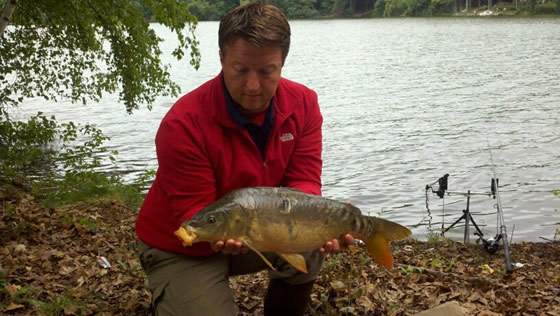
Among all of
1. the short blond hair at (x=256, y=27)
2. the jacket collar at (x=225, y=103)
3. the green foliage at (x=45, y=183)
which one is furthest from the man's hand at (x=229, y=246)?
the green foliage at (x=45, y=183)

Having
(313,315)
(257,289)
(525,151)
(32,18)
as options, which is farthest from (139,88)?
(525,151)

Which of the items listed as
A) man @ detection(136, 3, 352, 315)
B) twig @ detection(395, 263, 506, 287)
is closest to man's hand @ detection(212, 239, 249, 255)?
man @ detection(136, 3, 352, 315)

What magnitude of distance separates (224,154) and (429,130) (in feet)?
50.8

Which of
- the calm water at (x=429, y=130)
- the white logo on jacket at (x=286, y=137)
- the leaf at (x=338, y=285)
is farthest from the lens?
the calm water at (x=429, y=130)

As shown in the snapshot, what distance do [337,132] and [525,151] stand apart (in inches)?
207

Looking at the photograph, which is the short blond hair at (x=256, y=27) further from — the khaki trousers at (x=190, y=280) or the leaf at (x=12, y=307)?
the leaf at (x=12, y=307)

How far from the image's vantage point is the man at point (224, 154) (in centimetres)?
325

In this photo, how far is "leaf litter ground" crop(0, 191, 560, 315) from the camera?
15.1 feet

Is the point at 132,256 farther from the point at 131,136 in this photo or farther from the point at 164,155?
the point at 131,136

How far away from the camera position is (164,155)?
133 inches

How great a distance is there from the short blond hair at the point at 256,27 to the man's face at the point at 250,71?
0.11 feet

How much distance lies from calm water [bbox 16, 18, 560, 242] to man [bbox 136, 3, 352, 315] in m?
6.82

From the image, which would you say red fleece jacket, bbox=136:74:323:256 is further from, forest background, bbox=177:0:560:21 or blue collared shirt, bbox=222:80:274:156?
forest background, bbox=177:0:560:21

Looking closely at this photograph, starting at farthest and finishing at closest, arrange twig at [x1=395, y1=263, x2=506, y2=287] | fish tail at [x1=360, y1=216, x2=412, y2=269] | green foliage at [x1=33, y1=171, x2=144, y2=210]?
green foliage at [x1=33, y1=171, x2=144, y2=210]
twig at [x1=395, y1=263, x2=506, y2=287]
fish tail at [x1=360, y1=216, x2=412, y2=269]
